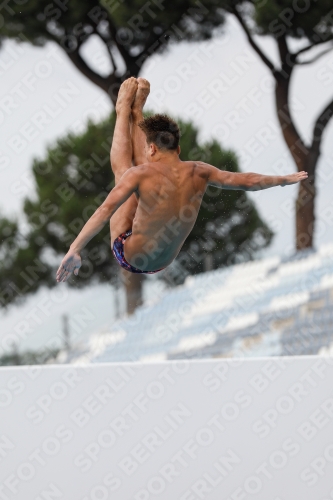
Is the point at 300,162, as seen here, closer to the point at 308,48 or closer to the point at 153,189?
the point at 308,48

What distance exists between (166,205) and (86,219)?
5142mm

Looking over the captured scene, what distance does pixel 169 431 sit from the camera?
12.0 ft

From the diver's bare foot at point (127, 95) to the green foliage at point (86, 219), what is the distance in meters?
4.65

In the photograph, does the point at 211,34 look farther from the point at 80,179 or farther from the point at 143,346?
the point at 143,346

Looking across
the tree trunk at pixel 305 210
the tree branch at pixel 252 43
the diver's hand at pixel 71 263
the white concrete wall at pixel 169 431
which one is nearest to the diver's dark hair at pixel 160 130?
the diver's hand at pixel 71 263

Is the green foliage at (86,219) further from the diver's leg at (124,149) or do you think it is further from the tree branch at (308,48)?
the diver's leg at (124,149)

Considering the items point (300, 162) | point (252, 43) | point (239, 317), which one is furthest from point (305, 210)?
point (252, 43)

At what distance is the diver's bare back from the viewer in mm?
2307

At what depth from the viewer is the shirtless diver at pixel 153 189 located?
2.24m

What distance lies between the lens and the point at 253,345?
23.5 ft

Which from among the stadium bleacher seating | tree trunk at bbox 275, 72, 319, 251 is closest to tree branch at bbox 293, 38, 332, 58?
tree trunk at bbox 275, 72, 319, 251

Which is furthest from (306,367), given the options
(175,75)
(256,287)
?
(175,75)

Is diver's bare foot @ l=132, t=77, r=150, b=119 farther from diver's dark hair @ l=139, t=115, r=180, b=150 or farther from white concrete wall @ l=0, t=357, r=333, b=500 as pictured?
white concrete wall @ l=0, t=357, r=333, b=500

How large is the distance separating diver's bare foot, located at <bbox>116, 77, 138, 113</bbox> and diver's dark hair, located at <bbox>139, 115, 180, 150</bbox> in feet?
0.85
